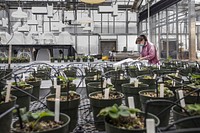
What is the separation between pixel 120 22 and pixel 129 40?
5.46ft

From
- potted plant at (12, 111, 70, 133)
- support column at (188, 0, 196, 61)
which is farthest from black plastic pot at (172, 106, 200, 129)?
support column at (188, 0, 196, 61)

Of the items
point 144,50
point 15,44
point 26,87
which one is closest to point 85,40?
point 15,44

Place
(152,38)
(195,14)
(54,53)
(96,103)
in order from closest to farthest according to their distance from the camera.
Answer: (96,103), (195,14), (54,53), (152,38)

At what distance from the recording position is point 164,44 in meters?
9.84

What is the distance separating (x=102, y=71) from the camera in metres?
3.46

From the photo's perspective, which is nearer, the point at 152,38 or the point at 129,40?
the point at 152,38

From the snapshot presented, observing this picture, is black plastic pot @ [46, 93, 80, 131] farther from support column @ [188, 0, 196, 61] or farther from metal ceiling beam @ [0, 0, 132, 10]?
metal ceiling beam @ [0, 0, 132, 10]

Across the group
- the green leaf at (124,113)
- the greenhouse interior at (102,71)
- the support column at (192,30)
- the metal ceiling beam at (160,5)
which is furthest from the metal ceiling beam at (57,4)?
the green leaf at (124,113)

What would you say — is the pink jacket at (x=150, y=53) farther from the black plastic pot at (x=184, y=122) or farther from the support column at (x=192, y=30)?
the support column at (x=192, y=30)

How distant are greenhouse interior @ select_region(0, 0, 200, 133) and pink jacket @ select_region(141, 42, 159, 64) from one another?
2cm

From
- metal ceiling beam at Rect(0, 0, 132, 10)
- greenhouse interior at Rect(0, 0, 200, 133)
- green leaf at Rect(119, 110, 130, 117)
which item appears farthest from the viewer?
metal ceiling beam at Rect(0, 0, 132, 10)

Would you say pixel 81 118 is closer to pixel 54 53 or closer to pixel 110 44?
pixel 54 53

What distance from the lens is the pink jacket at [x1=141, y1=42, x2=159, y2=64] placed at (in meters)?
3.78

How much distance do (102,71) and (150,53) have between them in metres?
1.03
